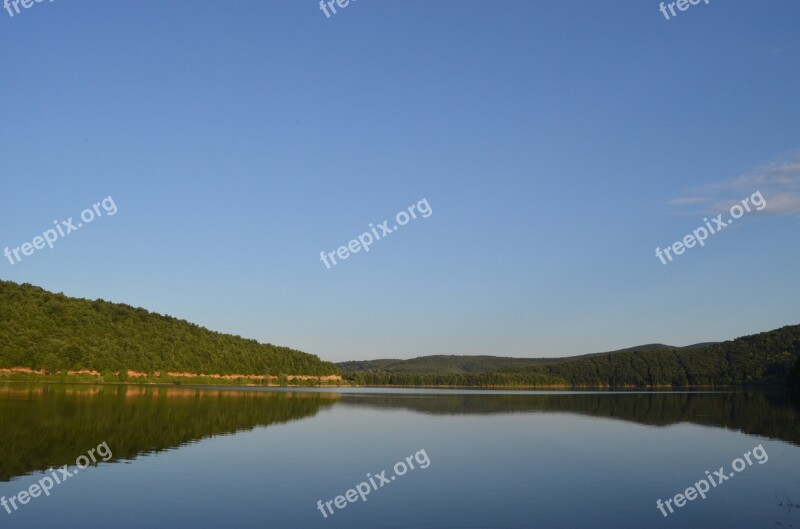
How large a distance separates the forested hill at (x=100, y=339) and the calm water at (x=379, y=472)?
61.8m

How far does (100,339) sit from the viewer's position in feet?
414

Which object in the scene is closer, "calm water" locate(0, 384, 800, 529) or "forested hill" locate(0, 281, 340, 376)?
"calm water" locate(0, 384, 800, 529)

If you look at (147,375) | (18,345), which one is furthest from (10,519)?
(147,375)

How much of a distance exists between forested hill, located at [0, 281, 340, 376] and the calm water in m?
61.8

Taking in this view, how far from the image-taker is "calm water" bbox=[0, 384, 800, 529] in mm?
21156

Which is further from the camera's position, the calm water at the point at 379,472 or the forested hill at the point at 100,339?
the forested hill at the point at 100,339

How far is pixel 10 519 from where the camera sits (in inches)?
757

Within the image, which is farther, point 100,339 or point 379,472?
point 100,339

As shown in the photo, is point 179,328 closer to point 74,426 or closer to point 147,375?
point 147,375

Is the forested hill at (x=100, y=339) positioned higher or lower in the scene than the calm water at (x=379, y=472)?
higher

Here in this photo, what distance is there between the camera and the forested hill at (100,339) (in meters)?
110

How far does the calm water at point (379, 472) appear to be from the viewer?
69.4ft

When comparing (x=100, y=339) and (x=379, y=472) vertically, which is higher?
(x=100, y=339)

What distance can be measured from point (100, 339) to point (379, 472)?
364 feet
